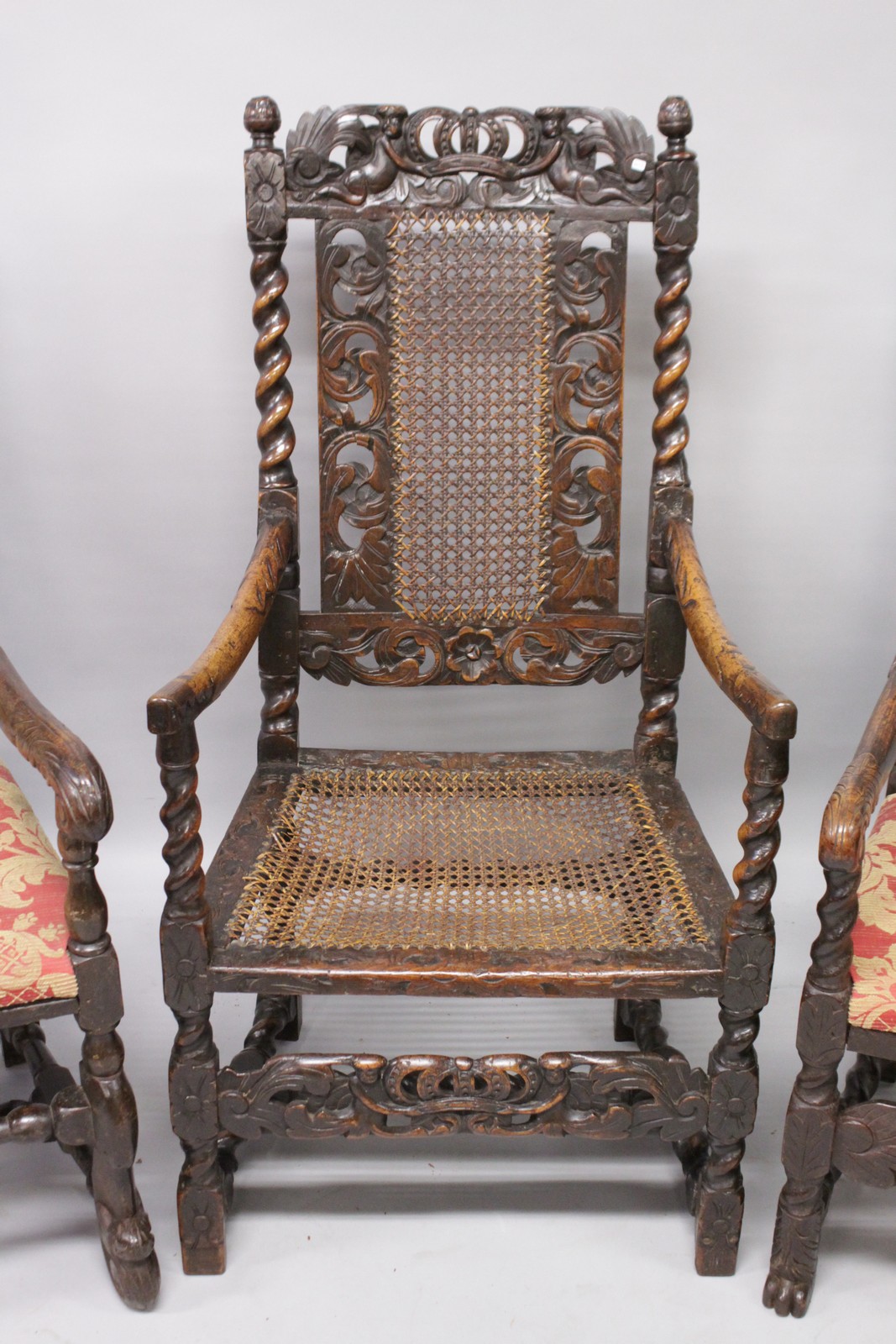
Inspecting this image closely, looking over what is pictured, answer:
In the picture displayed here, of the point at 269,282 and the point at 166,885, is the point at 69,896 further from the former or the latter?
the point at 269,282

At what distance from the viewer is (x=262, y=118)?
1.99m

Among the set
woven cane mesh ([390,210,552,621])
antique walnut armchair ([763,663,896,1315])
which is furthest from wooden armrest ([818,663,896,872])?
woven cane mesh ([390,210,552,621])

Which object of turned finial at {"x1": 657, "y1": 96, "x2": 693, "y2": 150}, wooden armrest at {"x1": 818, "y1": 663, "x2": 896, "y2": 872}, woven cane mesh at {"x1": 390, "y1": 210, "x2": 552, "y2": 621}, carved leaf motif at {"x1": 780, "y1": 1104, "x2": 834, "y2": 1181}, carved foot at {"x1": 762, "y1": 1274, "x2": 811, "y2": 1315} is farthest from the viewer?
woven cane mesh at {"x1": 390, "y1": 210, "x2": 552, "y2": 621}

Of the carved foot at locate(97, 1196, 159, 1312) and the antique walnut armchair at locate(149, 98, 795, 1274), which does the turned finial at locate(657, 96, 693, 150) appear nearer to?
the antique walnut armchair at locate(149, 98, 795, 1274)

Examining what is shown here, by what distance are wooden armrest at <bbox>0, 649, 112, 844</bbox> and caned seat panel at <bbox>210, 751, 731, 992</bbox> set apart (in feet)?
0.80

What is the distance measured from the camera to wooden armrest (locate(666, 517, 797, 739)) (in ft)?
5.31

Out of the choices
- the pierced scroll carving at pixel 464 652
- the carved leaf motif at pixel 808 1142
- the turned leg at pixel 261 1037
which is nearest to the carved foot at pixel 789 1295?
the carved leaf motif at pixel 808 1142

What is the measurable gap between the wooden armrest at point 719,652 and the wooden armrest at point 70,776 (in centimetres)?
77

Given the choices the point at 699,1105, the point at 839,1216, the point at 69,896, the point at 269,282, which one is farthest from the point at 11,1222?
the point at 269,282

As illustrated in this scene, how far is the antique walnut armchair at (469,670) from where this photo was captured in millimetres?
1747

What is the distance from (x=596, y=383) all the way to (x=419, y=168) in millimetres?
404

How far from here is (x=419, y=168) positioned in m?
2.04

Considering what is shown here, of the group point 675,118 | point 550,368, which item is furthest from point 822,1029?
point 675,118

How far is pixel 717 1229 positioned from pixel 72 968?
92cm
